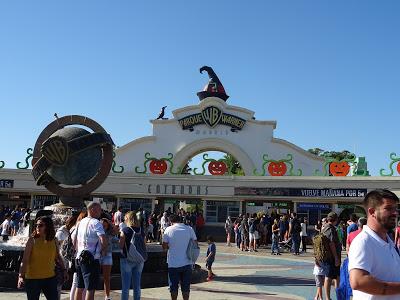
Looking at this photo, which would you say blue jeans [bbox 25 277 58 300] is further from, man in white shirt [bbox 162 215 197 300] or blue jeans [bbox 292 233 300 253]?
blue jeans [bbox 292 233 300 253]

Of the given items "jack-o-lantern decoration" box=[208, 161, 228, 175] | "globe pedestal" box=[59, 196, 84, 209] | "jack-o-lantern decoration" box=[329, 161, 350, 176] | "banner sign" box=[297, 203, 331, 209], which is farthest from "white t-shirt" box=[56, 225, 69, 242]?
"jack-o-lantern decoration" box=[329, 161, 350, 176]

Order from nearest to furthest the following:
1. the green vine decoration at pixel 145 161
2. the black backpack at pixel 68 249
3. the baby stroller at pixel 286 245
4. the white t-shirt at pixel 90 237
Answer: the white t-shirt at pixel 90 237, the black backpack at pixel 68 249, the baby stroller at pixel 286 245, the green vine decoration at pixel 145 161

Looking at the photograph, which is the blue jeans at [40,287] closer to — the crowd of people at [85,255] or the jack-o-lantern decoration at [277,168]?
the crowd of people at [85,255]

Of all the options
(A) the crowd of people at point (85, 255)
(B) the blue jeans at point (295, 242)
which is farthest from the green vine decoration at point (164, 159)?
(A) the crowd of people at point (85, 255)

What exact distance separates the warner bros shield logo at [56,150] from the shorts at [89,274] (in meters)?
7.46

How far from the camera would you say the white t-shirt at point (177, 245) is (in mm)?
8320

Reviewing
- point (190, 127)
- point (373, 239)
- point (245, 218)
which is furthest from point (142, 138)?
point (373, 239)

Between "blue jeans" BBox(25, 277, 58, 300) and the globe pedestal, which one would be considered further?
Answer: the globe pedestal

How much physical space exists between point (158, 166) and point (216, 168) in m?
4.59

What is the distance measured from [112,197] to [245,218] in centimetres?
1445

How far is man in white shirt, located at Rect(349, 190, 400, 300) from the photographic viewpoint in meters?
3.41

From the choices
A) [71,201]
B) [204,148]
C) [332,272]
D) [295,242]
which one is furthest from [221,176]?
[332,272]

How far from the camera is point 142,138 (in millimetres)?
37844

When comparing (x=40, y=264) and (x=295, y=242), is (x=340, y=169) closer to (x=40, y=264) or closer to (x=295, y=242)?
(x=295, y=242)
